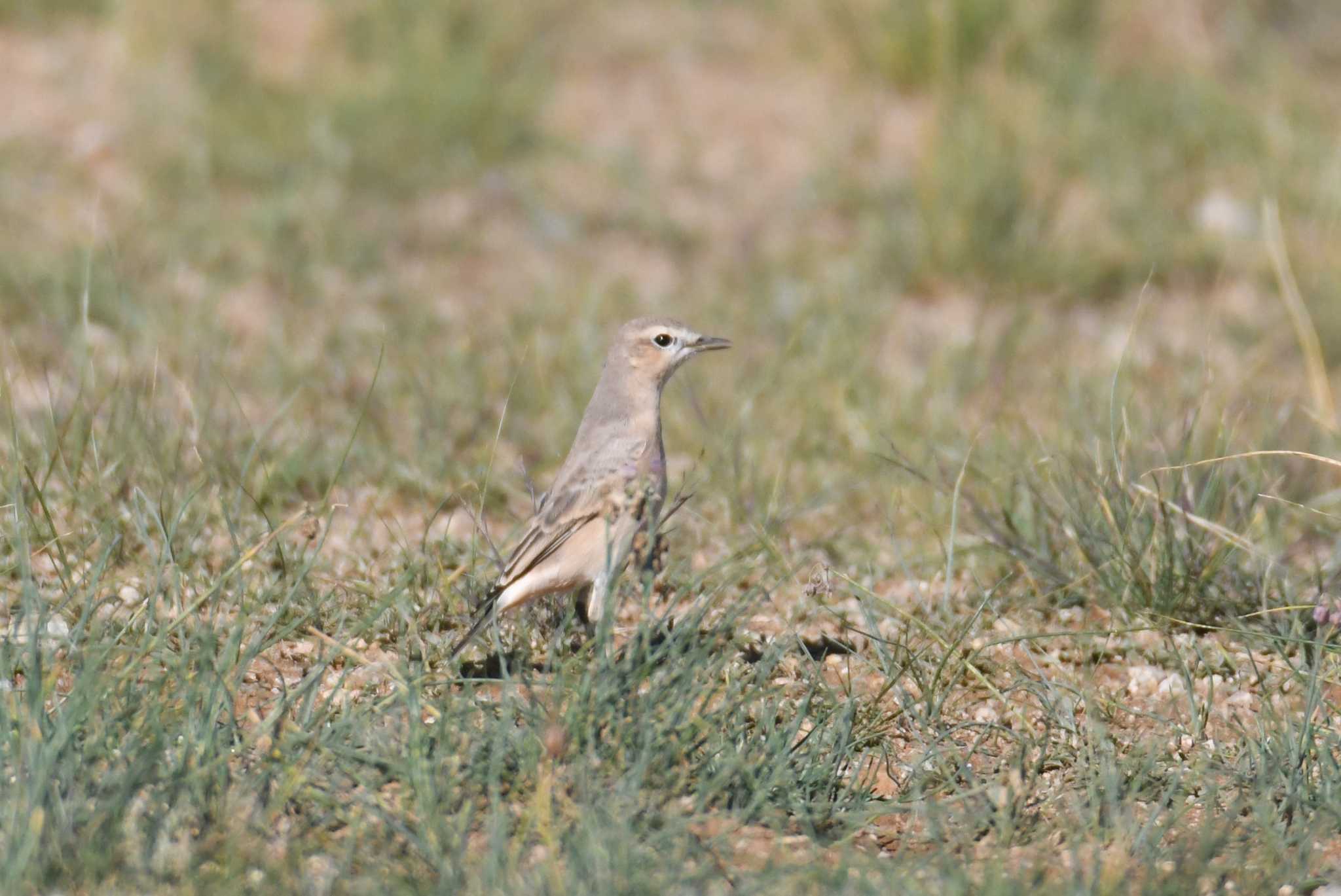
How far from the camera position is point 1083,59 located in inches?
333

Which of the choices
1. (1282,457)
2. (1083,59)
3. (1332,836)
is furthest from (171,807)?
(1083,59)

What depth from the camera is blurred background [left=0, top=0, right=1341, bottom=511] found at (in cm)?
581

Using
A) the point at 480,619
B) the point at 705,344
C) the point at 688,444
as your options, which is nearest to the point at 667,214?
the point at 688,444

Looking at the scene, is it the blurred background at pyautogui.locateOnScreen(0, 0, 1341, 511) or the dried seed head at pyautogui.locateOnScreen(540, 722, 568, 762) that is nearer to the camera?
the dried seed head at pyautogui.locateOnScreen(540, 722, 568, 762)

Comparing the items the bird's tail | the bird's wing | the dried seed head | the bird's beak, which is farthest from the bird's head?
the dried seed head

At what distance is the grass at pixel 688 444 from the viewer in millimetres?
3256

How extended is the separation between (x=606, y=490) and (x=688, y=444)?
1547 millimetres

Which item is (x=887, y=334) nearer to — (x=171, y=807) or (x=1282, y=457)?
(x=1282, y=457)

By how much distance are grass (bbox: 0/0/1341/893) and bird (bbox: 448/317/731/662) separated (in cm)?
14

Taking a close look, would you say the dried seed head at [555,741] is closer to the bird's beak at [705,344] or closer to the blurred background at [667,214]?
the bird's beak at [705,344]

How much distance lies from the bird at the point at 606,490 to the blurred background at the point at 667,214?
0.71 m

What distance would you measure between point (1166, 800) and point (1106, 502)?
115 centimetres

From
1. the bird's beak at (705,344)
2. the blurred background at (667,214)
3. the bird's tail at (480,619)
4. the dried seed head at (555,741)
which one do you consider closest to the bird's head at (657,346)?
the bird's beak at (705,344)

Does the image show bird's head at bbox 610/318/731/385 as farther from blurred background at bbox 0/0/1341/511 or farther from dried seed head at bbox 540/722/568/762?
dried seed head at bbox 540/722/568/762
